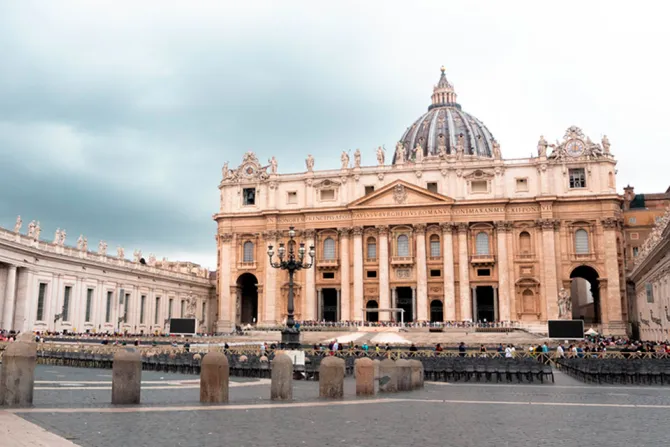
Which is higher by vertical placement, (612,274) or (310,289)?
(612,274)

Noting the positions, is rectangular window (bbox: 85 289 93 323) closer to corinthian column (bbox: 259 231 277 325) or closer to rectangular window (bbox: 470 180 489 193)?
corinthian column (bbox: 259 231 277 325)

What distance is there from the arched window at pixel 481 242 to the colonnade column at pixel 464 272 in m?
1.54

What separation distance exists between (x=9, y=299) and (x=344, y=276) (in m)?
36.4

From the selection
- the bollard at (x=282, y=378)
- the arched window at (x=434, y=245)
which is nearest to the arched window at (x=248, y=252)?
the arched window at (x=434, y=245)

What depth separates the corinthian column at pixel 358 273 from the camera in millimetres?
73312

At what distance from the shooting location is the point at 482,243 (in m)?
72.8

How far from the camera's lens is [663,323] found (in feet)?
151

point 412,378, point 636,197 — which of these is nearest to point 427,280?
point 636,197

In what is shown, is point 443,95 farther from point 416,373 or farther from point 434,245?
point 416,373

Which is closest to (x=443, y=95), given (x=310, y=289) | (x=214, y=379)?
(x=310, y=289)

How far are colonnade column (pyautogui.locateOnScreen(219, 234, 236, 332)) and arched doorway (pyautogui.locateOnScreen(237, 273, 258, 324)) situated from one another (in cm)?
267

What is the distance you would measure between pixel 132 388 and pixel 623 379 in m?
18.3

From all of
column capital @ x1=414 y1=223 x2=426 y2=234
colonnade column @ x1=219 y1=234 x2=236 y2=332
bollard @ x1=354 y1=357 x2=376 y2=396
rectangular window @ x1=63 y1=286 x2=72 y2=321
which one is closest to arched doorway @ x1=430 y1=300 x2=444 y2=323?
column capital @ x1=414 y1=223 x2=426 y2=234

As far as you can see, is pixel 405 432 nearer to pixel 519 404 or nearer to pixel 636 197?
pixel 519 404
